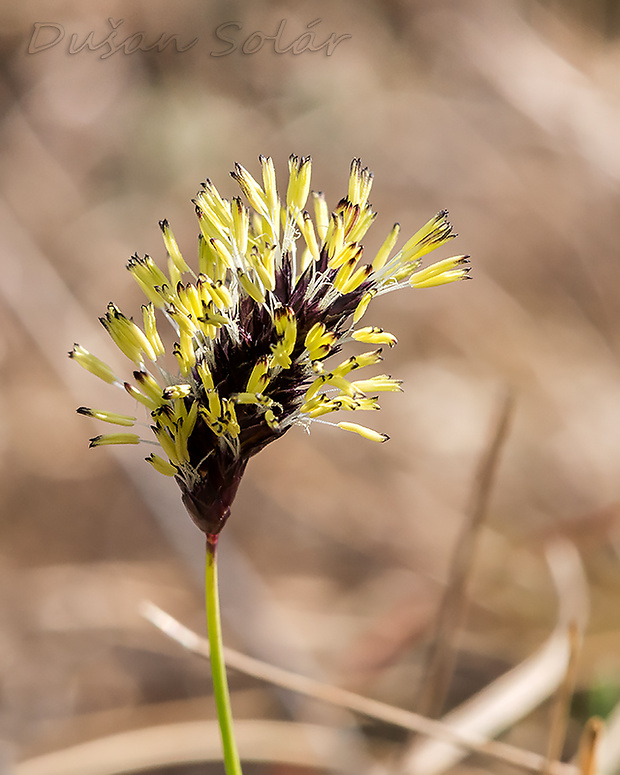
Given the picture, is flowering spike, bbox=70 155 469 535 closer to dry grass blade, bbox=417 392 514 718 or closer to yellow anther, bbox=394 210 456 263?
yellow anther, bbox=394 210 456 263

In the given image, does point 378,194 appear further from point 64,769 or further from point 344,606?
point 64,769

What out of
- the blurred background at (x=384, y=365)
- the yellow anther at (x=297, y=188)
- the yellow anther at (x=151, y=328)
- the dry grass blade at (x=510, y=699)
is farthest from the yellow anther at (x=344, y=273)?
the dry grass blade at (x=510, y=699)

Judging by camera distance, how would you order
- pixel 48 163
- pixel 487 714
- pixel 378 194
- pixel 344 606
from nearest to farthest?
pixel 487 714
pixel 344 606
pixel 48 163
pixel 378 194

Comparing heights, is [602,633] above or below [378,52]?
below

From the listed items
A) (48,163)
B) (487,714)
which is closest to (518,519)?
(487,714)

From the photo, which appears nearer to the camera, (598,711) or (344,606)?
(598,711)

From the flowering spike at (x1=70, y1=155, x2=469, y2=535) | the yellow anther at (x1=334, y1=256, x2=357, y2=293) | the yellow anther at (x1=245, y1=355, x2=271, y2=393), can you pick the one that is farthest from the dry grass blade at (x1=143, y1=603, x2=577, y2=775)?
the yellow anther at (x1=334, y1=256, x2=357, y2=293)

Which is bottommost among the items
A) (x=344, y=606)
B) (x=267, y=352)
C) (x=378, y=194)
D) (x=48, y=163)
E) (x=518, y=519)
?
(x=518, y=519)

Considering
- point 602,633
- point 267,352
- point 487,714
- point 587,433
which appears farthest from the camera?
point 587,433
